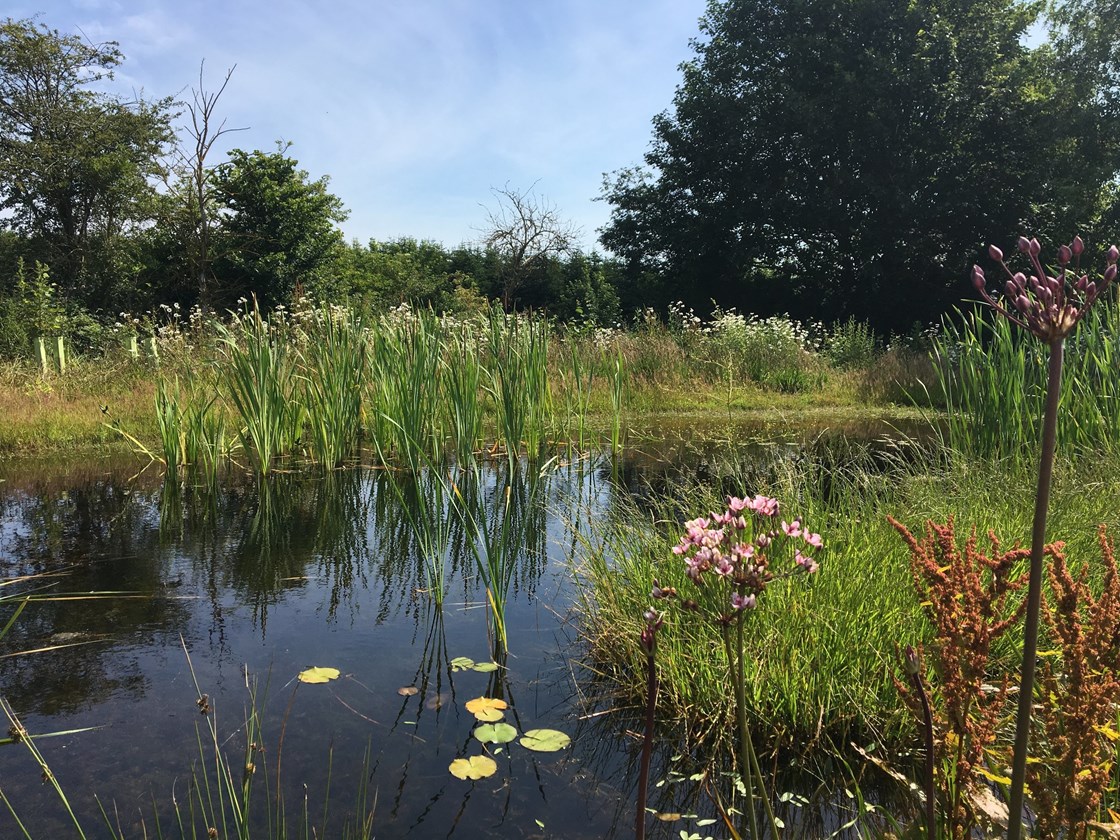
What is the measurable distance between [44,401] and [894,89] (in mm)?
18655

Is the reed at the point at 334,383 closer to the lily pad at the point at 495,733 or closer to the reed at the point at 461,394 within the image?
the reed at the point at 461,394

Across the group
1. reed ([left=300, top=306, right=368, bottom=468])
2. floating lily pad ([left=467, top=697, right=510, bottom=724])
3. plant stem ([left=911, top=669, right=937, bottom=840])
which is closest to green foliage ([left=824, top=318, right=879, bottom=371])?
reed ([left=300, top=306, right=368, bottom=468])

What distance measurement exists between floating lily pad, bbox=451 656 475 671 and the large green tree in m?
18.6

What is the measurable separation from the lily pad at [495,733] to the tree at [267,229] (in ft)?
59.3

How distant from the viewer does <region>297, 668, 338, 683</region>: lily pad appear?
7.98 ft

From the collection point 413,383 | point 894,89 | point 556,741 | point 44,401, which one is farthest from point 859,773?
point 894,89

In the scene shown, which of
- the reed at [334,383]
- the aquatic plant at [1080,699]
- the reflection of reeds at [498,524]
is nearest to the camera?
the aquatic plant at [1080,699]

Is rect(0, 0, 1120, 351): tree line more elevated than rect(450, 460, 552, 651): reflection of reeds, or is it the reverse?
rect(0, 0, 1120, 351): tree line

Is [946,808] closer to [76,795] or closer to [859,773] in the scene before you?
[859,773]

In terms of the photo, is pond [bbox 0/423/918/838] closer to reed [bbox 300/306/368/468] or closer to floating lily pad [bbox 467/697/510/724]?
floating lily pad [bbox 467/697/510/724]

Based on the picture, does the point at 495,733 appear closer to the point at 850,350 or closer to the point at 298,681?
the point at 298,681

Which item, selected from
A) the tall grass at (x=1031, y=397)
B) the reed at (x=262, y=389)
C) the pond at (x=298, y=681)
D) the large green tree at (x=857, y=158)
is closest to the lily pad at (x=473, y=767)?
the pond at (x=298, y=681)

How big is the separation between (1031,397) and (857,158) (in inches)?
701

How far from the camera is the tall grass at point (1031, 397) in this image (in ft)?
13.1
